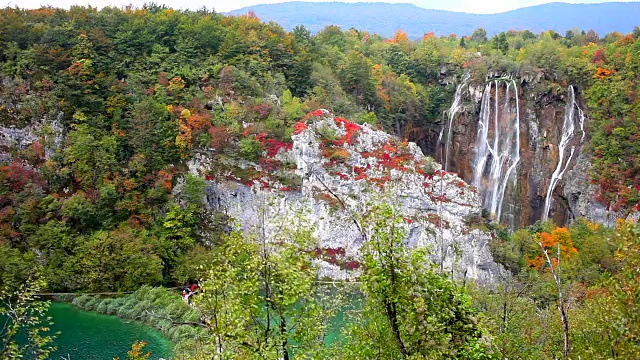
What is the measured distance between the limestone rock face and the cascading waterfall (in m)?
9.26

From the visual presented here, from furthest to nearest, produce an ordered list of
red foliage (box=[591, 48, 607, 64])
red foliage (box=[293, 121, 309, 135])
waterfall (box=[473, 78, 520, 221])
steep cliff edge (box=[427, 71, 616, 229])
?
red foliage (box=[591, 48, 607, 64]) → waterfall (box=[473, 78, 520, 221]) → steep cliff edge (box=[427, 71, 616, 229]) → red foliage (box=[293, 121, 309, 135])

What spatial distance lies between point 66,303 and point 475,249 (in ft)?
65.9

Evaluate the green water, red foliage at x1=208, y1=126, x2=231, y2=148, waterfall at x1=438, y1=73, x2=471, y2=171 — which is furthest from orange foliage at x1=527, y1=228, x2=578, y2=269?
the green water

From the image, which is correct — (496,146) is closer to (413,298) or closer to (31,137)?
(31,137)

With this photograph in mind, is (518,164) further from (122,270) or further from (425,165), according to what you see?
(122,270)

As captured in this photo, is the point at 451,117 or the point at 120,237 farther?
the point at 451,117

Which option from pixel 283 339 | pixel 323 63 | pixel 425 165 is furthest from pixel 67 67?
pixel 283 339

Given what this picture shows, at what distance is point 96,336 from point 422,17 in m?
148

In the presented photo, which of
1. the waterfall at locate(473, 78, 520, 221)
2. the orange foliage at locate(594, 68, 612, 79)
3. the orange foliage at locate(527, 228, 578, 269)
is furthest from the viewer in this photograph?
the orange foliage at locate(594, 68, 612, 79)

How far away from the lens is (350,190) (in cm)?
2636

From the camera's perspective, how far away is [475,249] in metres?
24.5

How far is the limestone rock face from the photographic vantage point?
24734mm

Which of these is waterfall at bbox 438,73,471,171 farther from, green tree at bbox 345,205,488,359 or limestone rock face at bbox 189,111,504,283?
green tree at bbox 345,205,488,359

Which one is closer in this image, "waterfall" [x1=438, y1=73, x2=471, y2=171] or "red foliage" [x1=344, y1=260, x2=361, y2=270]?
"red foliage" [x1=344, y1=260, x2=361, y2=270]
